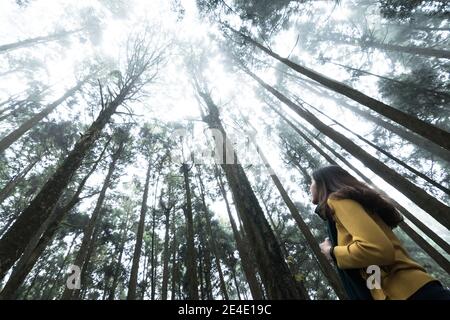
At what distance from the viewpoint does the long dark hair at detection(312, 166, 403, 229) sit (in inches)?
63.8

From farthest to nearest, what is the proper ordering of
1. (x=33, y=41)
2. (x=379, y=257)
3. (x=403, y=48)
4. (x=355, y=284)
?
(x=33, y=41), (x=403, y=48), (x=355, y=284), (x=379, y=257)

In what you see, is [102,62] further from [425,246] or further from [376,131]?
[425,246]

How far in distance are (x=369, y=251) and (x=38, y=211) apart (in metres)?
5.17

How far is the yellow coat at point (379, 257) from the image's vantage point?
1324mm

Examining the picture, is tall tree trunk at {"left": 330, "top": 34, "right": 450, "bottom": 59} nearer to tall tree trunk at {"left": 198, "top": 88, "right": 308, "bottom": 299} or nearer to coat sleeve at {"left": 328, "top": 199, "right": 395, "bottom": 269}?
tall tree trunk at {"left": 198, "top": 88, "right": 308, "bottom": 299}

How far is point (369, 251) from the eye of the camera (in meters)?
1.34

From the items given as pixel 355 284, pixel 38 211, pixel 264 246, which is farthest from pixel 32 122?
pixel 355 284

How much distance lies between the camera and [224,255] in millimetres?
18906

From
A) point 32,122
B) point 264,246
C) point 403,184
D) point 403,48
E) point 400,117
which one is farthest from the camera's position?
point 403,48

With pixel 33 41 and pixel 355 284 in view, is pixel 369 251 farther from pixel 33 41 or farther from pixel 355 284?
pixel 33 41

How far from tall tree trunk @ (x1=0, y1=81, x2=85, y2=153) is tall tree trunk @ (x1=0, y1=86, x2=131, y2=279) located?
9.25 meters

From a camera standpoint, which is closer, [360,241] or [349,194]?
[360,241]

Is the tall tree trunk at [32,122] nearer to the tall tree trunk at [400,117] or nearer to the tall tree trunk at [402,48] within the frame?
the tall tree trunk at [400,117]
